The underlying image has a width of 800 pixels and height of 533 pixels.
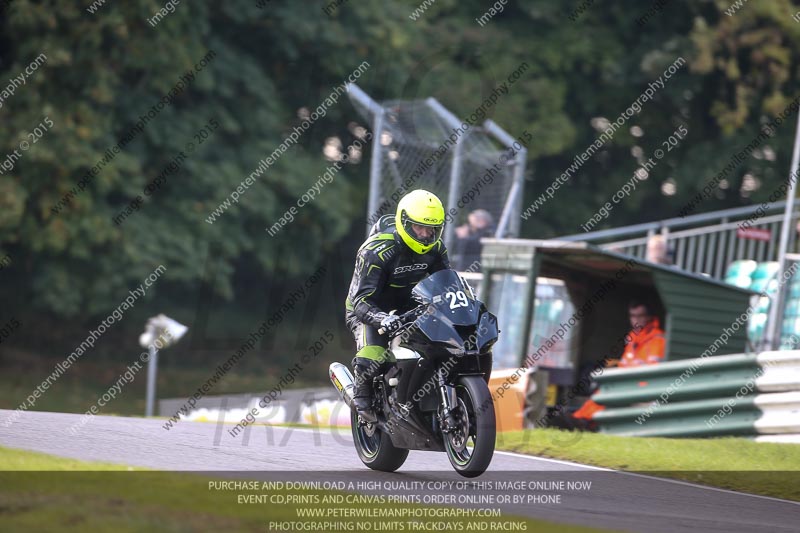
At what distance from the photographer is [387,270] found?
8.56 meters

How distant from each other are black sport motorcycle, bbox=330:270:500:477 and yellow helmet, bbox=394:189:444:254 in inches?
11.8

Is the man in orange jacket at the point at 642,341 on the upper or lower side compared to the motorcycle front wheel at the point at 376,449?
upper

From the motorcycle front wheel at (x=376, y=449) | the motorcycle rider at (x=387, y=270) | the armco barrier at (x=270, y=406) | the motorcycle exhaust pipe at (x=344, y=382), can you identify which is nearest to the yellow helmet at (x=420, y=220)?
the motorcycle rider at (x=387, y=270)

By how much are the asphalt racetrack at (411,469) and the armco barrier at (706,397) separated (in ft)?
9.77

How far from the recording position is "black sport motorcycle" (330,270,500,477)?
771 centimetres

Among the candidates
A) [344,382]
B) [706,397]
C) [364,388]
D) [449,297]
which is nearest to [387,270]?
[449,297]

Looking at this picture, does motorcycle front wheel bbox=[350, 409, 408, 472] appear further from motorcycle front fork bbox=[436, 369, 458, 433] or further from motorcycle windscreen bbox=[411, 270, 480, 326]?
motorcycle windscreen bbox=[411, 270, 480, 326]

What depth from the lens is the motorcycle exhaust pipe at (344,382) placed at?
28.8 ft

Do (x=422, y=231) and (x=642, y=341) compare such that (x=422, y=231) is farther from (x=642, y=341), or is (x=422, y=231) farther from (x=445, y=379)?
(x=642, y=341)

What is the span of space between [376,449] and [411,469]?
0.36 metres

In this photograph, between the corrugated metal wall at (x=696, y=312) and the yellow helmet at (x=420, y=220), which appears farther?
the corrugated metal wall at (x=696, y=312)

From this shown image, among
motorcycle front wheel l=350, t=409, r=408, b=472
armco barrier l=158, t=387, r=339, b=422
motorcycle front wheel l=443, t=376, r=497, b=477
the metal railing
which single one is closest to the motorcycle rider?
motorcycle front wheel l=350, t=409, r=408, b=472

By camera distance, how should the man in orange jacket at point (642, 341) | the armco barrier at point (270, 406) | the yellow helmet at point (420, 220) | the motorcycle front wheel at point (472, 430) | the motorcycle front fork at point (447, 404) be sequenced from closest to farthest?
the motorcycle front wheel at point (472, 430)
the motorcycle front fork at point (447, 404)
the yellow helmet at point (420, 220)
the man in orange jacket at point (642, 341)
the armco barrier at point (270, 406)

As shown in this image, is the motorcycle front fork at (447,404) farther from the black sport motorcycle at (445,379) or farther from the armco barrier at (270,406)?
the armco barrier at (270,406)
